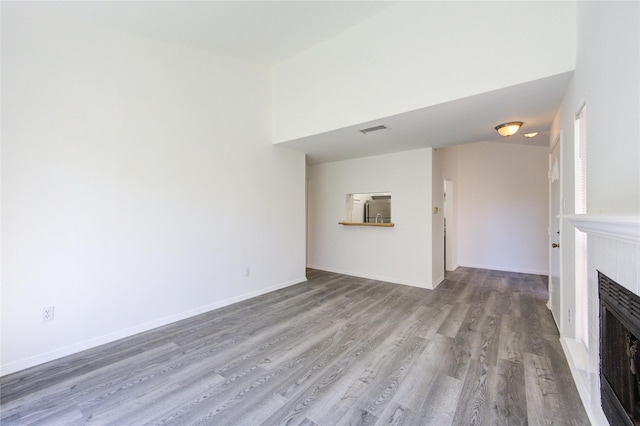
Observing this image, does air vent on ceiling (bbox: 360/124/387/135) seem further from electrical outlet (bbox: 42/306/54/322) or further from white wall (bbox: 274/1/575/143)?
electrical outlet (bbox: 42/306/54/322)

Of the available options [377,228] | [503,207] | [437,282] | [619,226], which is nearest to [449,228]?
[503,207]

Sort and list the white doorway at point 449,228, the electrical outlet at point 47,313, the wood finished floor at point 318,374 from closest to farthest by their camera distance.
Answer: the wood finished floor at point 318,374 → the electrical outlet at point 47,313 → the white doorway at point 449,228

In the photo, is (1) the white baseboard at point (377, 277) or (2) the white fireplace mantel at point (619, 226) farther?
(1) the white baseboard at point (377, 277)

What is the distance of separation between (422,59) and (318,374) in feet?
10.1

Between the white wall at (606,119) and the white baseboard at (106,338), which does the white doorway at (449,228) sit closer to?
the white wall at (606,119)

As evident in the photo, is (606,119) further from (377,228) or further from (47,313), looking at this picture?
(47,313)

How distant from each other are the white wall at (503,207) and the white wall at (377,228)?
1399mm

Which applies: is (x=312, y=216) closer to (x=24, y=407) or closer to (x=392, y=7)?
(x=392, y=7)

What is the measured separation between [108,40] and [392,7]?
2959mm

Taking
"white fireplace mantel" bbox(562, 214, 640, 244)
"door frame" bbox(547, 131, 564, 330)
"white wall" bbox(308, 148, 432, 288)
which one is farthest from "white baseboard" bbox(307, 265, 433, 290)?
"white fireplace mantel" bbox(562, 214, 640, 244)

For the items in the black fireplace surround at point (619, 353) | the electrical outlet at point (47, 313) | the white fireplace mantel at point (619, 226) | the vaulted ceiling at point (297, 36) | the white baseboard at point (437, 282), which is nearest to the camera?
the white fireplace mantel at point (619, 226)

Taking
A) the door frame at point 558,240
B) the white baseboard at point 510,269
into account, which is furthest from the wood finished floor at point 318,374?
the white baseboard at point 510,269

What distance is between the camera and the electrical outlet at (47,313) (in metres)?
2.29

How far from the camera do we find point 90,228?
8.25ft
